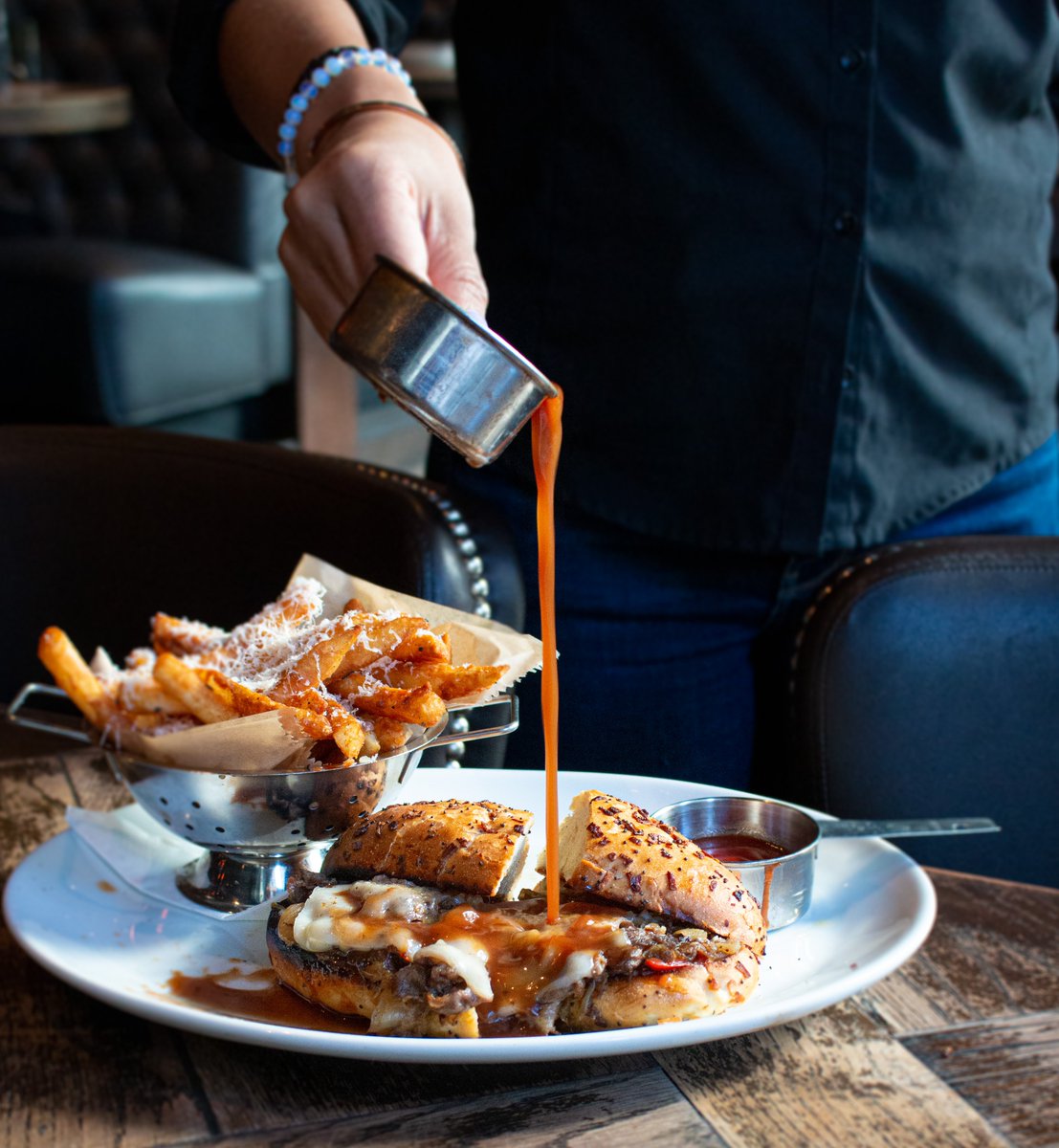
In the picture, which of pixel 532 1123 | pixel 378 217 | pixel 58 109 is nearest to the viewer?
pixel 532 1123

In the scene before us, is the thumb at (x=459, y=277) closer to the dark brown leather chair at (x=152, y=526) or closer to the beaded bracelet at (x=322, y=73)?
the beaded bracelet at (x=322, y=73)

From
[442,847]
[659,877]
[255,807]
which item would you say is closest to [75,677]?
[255,807]

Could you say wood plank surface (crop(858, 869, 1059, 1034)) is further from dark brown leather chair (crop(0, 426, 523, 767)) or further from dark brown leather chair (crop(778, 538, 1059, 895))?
dark brown leather chair (crop(0, 426, 523, 767))

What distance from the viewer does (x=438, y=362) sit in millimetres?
595

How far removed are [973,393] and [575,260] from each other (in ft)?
1.26

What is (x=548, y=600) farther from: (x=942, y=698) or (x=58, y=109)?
(x=58, y=109)

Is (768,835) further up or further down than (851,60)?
further down

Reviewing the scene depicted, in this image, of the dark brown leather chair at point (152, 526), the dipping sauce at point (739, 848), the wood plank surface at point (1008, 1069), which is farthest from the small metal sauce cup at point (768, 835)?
the dark brown leather chair at point (152, 526)

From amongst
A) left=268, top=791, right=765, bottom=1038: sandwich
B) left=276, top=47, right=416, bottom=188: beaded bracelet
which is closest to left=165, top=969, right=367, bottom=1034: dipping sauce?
left=268, top=791, right=765, bottom=1038: sandwich

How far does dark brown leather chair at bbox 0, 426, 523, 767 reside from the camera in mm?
1199

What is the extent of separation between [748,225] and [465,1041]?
0.72m

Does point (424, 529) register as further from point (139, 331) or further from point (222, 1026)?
point (139, 331)

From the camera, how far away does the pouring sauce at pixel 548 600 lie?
2.10 ft

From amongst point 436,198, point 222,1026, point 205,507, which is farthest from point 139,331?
point 222,1026
